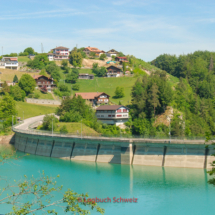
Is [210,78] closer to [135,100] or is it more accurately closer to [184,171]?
[135,100]

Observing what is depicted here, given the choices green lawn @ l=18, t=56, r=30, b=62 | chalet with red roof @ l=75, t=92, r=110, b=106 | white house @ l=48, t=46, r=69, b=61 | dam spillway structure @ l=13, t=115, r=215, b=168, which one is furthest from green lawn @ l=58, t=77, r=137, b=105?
dam spillway structure @ l=13, t=115, r=215, b=168

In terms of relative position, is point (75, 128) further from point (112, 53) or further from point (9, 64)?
point (112, 53)

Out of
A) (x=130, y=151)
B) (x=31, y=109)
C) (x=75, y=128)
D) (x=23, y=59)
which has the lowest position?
(x=130, y=151)

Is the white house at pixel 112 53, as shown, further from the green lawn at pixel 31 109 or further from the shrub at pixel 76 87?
the green lawn at pixel 31 109

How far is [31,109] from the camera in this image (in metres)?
110

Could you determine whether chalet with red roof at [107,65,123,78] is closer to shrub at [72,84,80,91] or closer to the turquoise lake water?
shrub at [72,84,80,91]

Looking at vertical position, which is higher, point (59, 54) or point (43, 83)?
point (59, 54)

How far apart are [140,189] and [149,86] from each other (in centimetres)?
5050

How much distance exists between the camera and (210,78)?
118m

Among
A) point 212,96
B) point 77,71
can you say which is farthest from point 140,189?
point 77,71

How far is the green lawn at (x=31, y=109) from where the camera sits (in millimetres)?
106825

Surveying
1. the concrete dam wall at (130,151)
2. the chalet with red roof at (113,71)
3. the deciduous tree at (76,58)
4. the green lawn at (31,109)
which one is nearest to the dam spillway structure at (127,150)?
the concrete dam wall at (130,151)

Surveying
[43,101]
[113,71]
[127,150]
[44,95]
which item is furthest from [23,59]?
[127,150]

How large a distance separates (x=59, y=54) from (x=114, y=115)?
3384 inches
